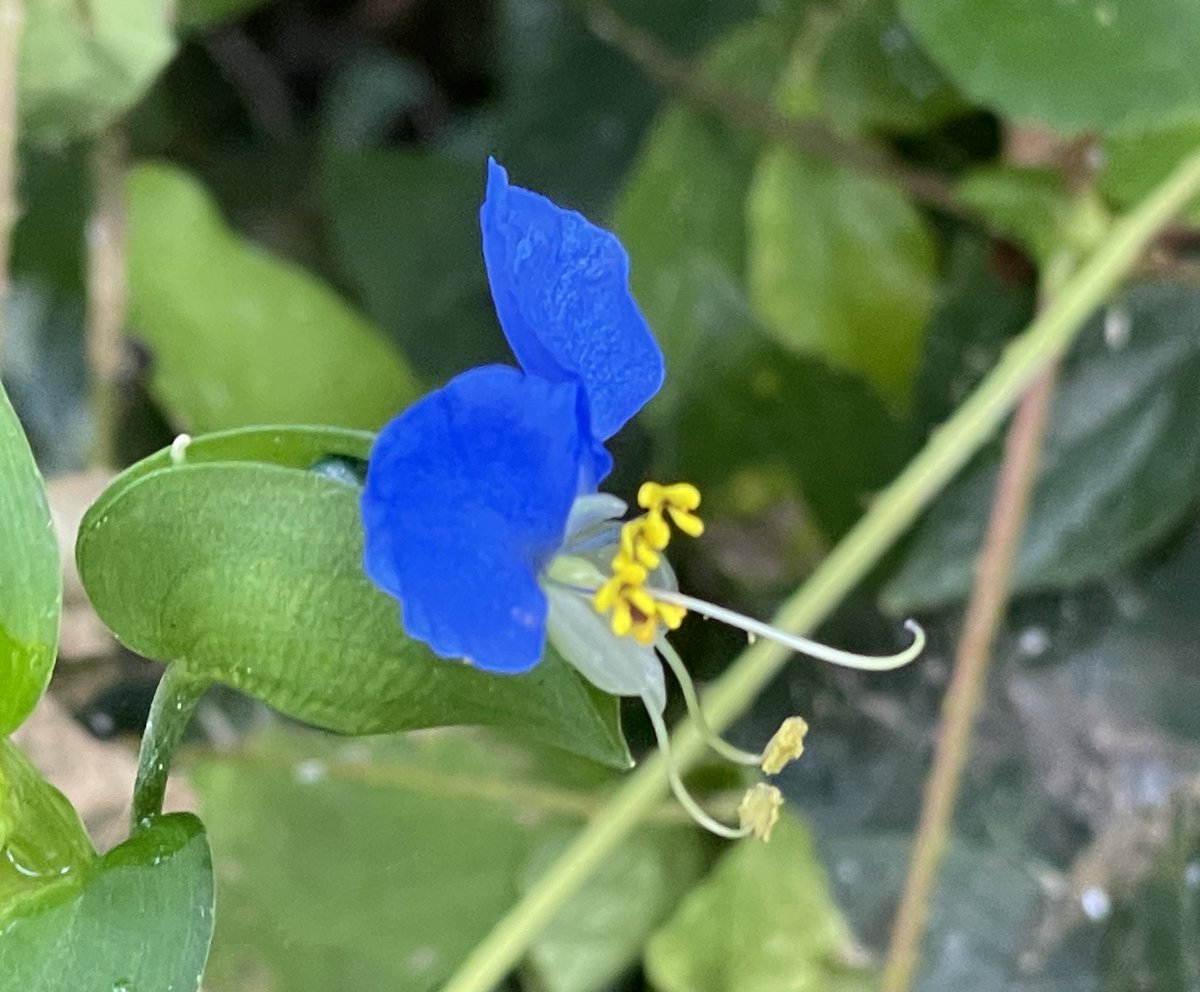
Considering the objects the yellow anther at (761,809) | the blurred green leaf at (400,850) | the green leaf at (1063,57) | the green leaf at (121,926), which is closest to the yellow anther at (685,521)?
the yellow anther at (761,809)

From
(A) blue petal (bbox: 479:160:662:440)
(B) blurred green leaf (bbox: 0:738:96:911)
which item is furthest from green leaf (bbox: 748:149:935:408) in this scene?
(B) blurred green leaf (bbox: 0:738:96:911)

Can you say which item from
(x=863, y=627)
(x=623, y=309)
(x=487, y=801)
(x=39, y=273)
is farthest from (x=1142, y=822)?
(x=39, y=273)

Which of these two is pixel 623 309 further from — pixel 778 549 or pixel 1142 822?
pixel 1142 822

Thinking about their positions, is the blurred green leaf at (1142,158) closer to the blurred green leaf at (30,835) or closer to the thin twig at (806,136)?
the thin twig at (806,136)

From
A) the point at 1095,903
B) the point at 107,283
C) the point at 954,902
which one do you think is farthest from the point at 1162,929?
the point at 107,283

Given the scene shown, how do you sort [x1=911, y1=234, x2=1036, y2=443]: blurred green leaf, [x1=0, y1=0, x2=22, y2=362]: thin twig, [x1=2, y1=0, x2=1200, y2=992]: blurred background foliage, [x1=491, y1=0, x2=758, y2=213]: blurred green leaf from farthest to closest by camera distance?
1. [x1=491, y1=0, x2=758, y2=213]: blurred green leaf
2. [x1=911, y1=234, x2=1036, y2=443]: blurred green leaf
3. [x1=2, y1=0, x2=1200, y2=992]: blurred background foliage
4. [x1=0, y1=0, x2=22, y2=362]: thin twig

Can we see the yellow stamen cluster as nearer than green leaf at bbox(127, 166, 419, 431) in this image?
Yes

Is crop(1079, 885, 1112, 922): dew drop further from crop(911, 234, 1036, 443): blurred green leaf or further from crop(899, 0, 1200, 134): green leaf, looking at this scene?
crop(899, 0, 1200, 134): green leaf
